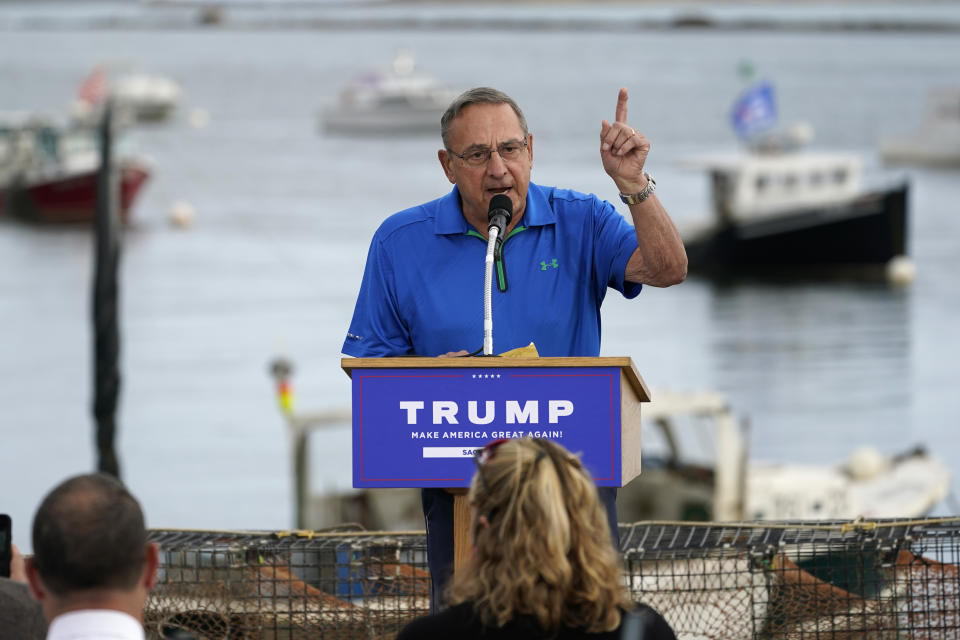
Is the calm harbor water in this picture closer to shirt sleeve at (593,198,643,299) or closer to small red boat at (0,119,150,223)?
small red boat at (0,119,150,223)

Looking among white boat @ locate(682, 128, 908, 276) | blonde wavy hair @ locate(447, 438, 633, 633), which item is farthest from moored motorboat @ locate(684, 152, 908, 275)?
blonde wavy hair @ locate(447, 438, 633, 633)

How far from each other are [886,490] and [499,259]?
17240mm

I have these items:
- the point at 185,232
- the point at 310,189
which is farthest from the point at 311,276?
the point at 310,189

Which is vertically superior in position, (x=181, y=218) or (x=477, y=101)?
(x=181, y=218)

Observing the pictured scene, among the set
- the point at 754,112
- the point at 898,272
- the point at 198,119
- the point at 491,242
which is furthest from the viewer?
the point at 198,119

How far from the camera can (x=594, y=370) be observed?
3898mm

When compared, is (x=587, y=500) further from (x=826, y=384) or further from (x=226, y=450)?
(x=826, y=384)

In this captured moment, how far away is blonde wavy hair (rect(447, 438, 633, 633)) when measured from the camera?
3.16 metres

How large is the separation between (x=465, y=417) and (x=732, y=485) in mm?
14483

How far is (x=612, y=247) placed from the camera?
437cm

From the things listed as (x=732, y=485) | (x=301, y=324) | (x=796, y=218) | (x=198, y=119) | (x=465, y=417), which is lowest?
(x=732, y=485)

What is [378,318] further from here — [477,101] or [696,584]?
[696,584]

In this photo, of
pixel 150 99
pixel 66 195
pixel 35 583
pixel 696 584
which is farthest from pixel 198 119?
pixel 35 583

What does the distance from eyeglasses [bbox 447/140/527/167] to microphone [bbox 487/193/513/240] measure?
10cm
